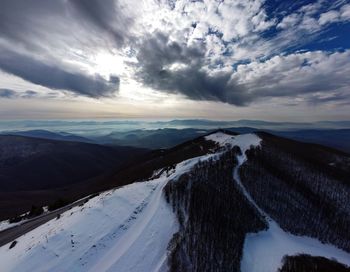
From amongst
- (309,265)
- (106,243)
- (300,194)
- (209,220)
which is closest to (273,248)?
(309,265)

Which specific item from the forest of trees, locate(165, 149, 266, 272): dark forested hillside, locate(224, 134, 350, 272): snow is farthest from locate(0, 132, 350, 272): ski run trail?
the forest of trees

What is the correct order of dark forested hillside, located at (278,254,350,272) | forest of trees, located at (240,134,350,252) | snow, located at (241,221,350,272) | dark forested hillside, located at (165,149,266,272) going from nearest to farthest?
dark forested hillside, located at (165,149,266,272)
snow, located at (241,221,350,272)
dark forested hillside, located at (278,254,350,272)
forest of trees, located at (240,134,350,252)

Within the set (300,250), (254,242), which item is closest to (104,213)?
(254,242)

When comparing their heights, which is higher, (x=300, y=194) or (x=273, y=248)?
(x=300, y=194)

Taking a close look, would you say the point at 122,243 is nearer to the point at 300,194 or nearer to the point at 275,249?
the point at 275,249

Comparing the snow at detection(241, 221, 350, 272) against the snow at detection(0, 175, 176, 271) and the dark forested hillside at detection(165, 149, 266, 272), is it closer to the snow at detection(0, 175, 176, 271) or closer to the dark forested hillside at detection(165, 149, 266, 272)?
the dark forested hillside at detection(165, 149, 266, 272)

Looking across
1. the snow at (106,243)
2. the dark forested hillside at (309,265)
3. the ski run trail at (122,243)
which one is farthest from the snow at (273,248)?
the snow at (106,243)

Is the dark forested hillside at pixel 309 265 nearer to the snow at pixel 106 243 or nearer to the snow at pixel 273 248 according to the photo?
the snow at pixel 273 248
